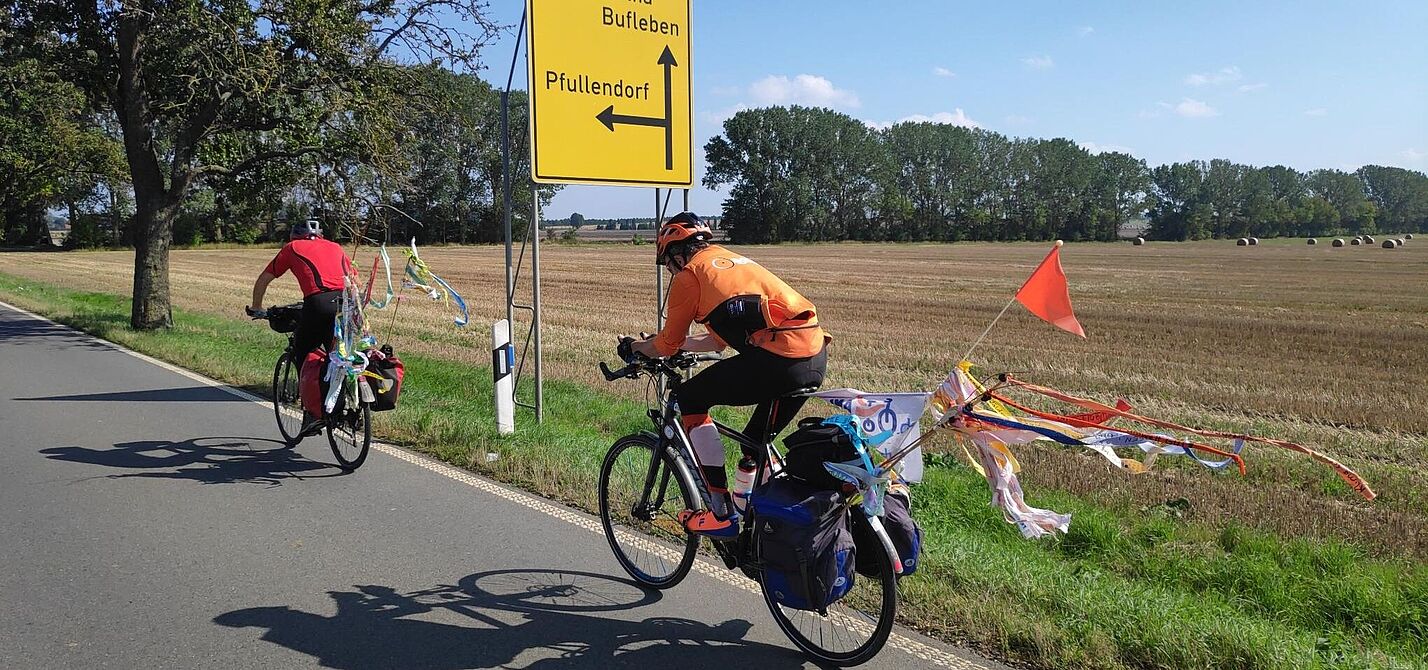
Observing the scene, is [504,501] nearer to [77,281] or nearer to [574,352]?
[574,352]

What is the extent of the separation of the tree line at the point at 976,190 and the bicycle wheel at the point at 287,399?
281 ft

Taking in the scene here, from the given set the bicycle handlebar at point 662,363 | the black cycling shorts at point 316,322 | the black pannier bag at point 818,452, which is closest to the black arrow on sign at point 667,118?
the black cycling shorts at point 316,322

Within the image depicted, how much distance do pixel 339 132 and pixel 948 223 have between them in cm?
9811

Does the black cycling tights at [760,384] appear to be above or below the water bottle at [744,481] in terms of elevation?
above

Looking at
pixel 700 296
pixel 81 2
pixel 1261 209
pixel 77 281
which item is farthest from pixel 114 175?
pixel 1261 209

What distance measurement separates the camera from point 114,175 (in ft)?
189

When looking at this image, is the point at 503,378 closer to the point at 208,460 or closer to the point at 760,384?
the point at 208,460

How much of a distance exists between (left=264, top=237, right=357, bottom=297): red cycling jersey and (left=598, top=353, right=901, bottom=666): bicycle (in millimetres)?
3498

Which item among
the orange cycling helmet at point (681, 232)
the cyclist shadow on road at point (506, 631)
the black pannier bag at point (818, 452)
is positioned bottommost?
the cyclist shadow on road at point (506, 631)

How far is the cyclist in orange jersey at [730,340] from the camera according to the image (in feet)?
13.1

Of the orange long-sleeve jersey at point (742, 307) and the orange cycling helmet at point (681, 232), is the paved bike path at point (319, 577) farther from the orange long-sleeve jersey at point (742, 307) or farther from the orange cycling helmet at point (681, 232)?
the orange cycling helmet at point (681, 232)

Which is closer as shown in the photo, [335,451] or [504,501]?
[504,501]

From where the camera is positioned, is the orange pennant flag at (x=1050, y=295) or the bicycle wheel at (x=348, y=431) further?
the bicycle wheel at (x=348, y=431)

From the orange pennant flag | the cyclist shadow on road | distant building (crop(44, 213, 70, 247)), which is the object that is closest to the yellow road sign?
the cyclist shadow on road
